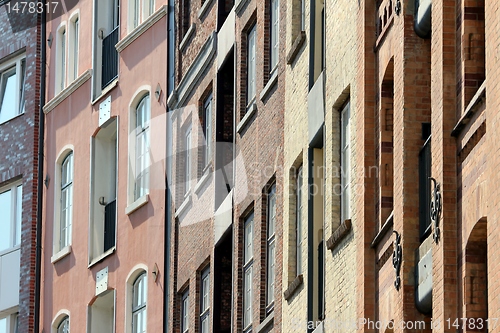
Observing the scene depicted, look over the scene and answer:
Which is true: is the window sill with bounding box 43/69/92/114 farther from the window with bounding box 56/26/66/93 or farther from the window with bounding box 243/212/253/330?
the window with bounding box 243/212/253/330

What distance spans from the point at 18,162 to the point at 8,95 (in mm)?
2814

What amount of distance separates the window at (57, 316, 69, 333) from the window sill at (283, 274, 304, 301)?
14.5m

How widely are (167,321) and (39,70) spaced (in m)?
12.1

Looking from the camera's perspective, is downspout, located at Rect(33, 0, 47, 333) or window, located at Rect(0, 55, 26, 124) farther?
window, located at Rect(0, 55, 26, 124)

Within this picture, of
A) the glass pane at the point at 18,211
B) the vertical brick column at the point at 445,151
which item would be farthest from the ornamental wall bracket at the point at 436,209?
the glass pane at the point at 18,211

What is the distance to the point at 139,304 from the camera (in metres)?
36.8

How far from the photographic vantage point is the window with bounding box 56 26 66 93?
43.6 meters

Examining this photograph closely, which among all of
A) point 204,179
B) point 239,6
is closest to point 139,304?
point 204,179

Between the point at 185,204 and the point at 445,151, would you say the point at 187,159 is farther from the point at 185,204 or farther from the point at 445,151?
the point at 445,151

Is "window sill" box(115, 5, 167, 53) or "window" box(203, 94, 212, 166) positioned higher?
"window sill" box(115, 5, 167, 53)

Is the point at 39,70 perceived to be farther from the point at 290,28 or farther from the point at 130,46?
the point at 290,28

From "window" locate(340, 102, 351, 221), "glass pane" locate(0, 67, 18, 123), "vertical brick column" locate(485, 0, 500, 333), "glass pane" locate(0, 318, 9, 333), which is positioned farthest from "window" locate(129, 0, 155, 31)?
"vertical brick column" locate(485, 0, 500, 333)

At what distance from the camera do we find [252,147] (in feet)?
99.6

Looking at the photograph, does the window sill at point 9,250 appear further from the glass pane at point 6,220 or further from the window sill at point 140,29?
the window sill at point 140,29
